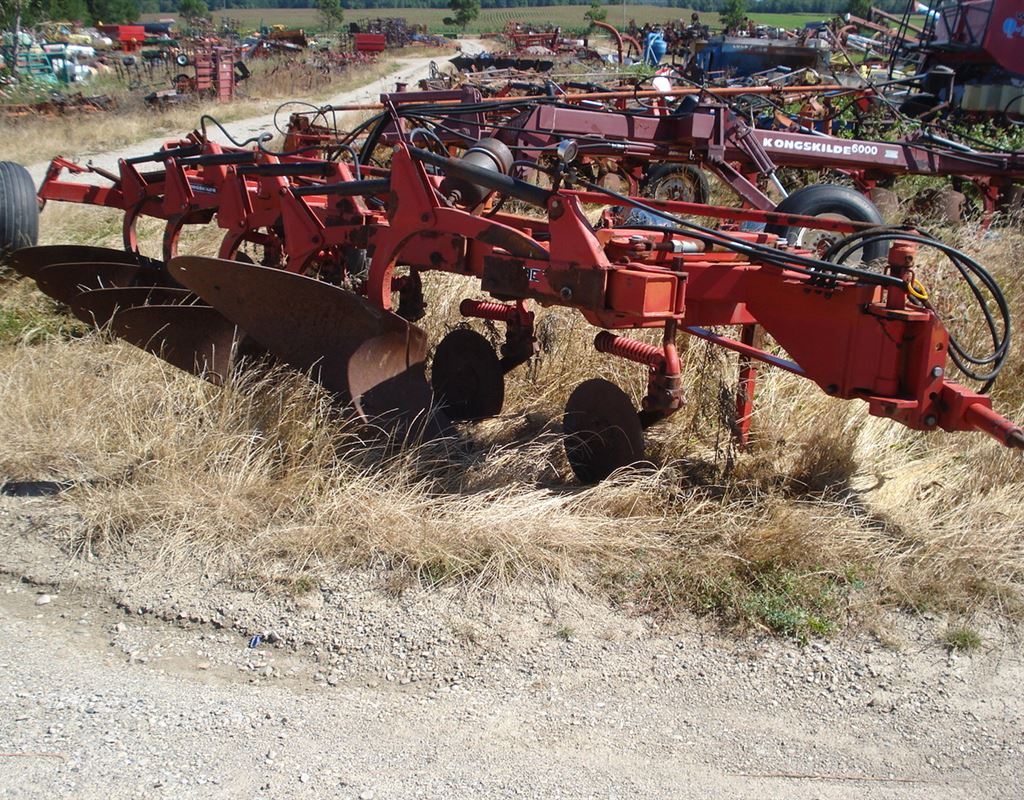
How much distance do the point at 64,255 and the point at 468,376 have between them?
2.99 meters

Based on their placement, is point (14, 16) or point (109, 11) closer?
point (14, 16)

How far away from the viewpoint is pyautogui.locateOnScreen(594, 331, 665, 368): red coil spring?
14.6ft

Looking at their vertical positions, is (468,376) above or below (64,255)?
below

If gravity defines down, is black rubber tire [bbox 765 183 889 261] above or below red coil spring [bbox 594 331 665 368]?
above

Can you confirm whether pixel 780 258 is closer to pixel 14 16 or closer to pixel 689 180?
pixel 689 180

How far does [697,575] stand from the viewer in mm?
3898

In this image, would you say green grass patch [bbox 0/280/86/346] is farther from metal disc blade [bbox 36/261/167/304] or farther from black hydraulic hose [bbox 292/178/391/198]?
black hydraulic hose [bbox 292/178/391/198]

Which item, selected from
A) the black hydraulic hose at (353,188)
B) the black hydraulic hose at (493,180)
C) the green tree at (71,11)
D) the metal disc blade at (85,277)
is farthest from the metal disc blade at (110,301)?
the green tree at (71,11)

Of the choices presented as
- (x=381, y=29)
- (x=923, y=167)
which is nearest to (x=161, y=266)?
(x=923, y=167)

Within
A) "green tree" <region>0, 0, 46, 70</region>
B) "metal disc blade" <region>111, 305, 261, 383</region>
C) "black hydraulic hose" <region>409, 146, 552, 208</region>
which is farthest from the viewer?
"green tree" <region>0, 0, 46, 70</region>

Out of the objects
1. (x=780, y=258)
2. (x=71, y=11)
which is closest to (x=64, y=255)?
(x=780, y=258)

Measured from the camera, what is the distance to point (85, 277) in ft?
21.1

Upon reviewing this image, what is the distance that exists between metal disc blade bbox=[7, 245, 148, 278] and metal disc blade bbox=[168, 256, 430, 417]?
178 cm

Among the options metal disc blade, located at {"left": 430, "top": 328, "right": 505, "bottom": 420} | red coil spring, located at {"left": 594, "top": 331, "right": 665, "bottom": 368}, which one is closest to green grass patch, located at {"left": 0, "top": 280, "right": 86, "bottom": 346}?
metal disc blade, located at {"left": 430, "top": 328, "right": 505, "bottom": 420}
